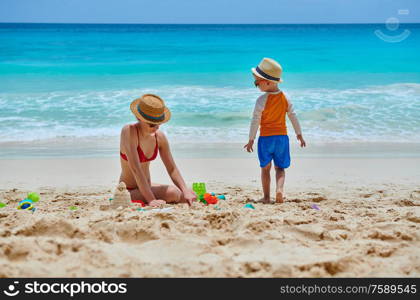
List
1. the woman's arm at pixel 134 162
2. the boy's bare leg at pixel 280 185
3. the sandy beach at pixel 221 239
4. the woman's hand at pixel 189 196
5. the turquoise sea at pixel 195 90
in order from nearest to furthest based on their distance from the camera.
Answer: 1. the sandy beach at pixel 221 239
2. the woman's arm at pixel 134 162
3. the woman's hand at pixel 189 196
4. the boy's bare leg at pixel 280 185
5. the turquoise sea at pixel 195 90

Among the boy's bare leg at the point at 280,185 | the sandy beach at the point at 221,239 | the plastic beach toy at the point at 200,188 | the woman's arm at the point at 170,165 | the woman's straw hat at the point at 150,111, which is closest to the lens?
the sandy beach at the point at 221,239

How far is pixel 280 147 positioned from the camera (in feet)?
14.2

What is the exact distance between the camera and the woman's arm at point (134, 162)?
390cm

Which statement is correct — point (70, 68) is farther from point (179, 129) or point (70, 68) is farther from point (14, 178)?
point (14, 178)

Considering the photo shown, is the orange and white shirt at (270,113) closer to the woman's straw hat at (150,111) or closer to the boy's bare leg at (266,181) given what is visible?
the boy's bare leg at (266,181)

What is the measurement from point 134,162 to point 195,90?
9.17 metres

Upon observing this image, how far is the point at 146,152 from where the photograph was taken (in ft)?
13.3

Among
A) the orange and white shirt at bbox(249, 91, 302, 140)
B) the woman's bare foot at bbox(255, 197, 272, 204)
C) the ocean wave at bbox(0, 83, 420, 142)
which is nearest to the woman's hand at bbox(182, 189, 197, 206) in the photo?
the woman's bare foot at bbox(255, 197, 272, 204)

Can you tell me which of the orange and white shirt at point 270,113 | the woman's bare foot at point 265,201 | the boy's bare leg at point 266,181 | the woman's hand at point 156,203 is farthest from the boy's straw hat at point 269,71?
the woman's hand at point 156,203

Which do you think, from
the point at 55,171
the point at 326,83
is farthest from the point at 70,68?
the point at 55,171

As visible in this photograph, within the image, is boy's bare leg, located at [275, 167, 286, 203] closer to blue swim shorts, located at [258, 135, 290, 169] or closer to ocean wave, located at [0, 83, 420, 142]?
blue swim shorts, located at [258, 135, 290, 169]

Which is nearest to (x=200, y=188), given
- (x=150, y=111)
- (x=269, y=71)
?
(x=150, y=111)

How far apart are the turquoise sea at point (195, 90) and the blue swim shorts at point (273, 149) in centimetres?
321
